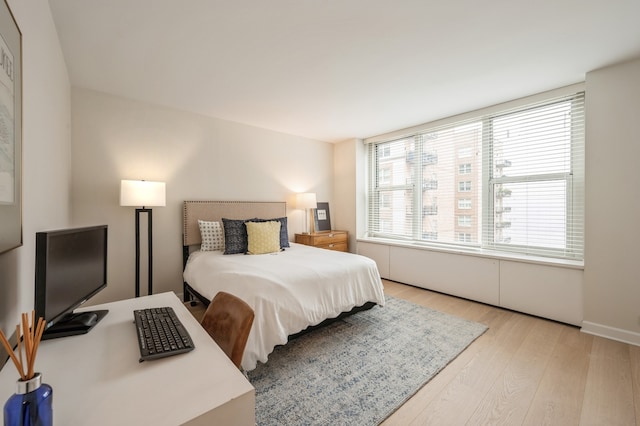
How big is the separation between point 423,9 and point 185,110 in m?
2.91

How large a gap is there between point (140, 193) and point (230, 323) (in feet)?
7.03

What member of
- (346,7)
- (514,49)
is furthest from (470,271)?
(346,7)

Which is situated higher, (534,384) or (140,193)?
(140,193)

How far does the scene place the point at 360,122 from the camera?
12.8 feet

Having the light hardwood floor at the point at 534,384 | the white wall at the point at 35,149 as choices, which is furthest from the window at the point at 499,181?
the white wall at the point at 35,149

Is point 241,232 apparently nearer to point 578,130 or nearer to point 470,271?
point 470,271

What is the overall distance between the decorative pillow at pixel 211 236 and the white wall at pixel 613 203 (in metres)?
3.88

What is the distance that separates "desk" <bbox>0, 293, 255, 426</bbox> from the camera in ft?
2.25

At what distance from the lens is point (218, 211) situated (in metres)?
3.60

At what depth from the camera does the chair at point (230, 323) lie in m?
1.09

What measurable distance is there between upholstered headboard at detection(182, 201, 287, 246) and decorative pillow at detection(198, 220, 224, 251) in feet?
0.35

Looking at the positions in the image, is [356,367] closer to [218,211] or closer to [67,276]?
[67,276]

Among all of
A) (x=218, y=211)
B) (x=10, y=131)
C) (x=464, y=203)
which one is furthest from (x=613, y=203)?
(x=218, y=211)

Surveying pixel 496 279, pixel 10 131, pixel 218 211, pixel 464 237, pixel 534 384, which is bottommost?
pixel 534 384
